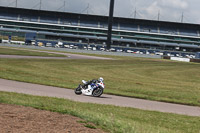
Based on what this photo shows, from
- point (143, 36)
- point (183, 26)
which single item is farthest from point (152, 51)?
point (183, 26)

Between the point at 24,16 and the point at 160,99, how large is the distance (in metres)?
118

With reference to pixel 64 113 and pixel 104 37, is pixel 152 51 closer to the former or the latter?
pixel 104 37

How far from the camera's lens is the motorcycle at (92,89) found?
1689 centimetres

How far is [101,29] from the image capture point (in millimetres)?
127688

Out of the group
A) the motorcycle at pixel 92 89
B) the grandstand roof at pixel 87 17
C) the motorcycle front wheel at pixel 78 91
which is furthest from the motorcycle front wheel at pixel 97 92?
the grandstand roof at pixel 87 17

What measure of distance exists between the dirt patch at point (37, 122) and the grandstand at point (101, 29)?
115977 millimetres

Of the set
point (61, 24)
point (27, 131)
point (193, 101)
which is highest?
point (61, 24)

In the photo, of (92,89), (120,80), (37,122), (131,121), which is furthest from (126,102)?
(120,80)

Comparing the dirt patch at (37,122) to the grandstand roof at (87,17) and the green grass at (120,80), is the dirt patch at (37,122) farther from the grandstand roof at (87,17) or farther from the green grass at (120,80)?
the grandstand roof at (87,17)

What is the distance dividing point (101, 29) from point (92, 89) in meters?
112

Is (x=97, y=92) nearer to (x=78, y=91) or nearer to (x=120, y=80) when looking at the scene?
(x=78, y=91)

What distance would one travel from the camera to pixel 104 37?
126062 mm

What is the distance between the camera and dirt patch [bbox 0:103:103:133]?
6.89 meters

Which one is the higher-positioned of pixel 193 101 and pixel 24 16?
pixel 24 16
